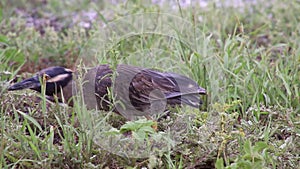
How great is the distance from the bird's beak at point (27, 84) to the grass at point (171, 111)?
12 cm

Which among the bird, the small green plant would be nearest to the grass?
the small green plant

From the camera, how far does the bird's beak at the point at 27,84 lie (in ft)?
15.0

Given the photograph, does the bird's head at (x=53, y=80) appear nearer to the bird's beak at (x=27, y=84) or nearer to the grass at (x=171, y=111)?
the bird's beak at (x=27, y=84)

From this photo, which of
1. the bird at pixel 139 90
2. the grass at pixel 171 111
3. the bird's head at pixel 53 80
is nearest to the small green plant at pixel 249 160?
the grass at pixel 171 111

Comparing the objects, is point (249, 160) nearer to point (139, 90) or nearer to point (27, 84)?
point (139, 90)

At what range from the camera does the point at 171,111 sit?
4203 millimetres

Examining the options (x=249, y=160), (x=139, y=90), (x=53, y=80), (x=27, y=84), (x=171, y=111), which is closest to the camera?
(x=249, y=160)

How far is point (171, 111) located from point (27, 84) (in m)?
1.27

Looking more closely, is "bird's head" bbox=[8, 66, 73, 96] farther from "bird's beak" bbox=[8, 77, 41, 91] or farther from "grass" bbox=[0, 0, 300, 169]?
"grass" bbox=[0, 0, 300, 169]

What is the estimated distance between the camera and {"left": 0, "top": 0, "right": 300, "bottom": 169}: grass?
3.46 meters

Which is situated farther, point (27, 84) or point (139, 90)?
point (27, 84)

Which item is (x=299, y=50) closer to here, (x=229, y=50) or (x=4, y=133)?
(x=229, y=50)

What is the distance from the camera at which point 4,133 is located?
3625 mm

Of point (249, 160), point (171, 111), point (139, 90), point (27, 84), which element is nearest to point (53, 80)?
point (27, 84)
